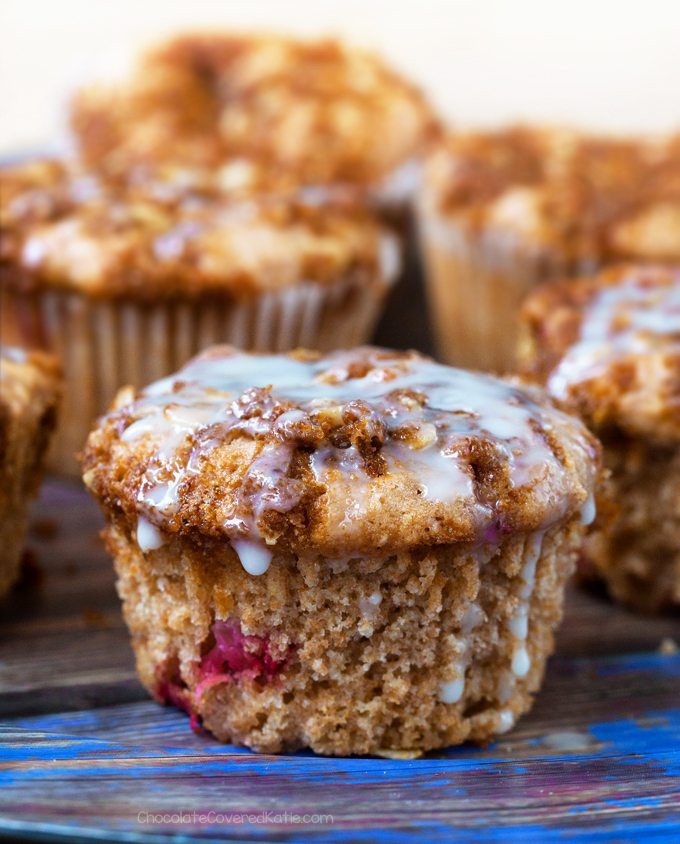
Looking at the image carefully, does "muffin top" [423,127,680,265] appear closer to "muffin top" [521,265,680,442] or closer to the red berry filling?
"muffin top" [521,265,680,442]

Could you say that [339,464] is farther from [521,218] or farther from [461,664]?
[521,218]

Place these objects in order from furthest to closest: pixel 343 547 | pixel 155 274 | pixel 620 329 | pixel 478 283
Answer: pixel 478 283 → pixel 155 274 → pixel 620 329 → pixel 343 547

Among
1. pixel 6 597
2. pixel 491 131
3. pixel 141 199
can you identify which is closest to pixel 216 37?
pixel 491 131

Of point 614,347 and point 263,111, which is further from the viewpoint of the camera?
point 263,111

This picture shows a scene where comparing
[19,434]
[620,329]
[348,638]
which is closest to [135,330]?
[19,434]

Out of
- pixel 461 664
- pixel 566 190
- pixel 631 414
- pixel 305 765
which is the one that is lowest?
pixel 305 765

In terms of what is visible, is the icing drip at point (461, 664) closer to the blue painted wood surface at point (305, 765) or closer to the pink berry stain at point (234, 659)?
the blue painted wood surface at point (305, 765)
